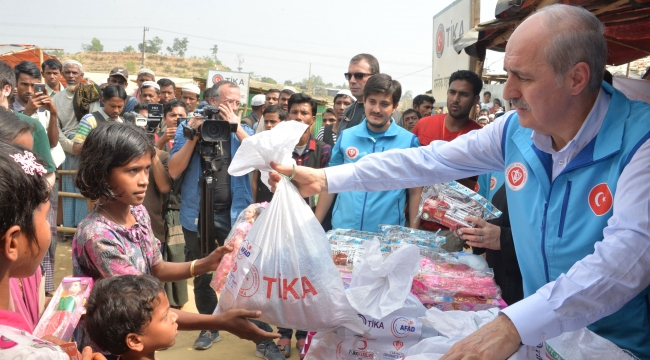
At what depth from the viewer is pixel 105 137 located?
224 centimetres

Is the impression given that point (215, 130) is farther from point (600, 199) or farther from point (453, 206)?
point (600, 199)

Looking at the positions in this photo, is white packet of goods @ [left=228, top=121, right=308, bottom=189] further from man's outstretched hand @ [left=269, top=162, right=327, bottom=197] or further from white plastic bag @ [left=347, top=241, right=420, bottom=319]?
white plastic bag @ [left=347, top=241, right=420, bottom=319]

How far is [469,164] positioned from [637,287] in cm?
94

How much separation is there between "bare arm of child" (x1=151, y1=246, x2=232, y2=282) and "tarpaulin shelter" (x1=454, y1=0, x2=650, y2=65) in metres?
2.02

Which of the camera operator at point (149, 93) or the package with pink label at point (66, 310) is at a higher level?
the camera operator at point (149, 93)

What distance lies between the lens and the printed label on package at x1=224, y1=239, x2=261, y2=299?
7.16ft

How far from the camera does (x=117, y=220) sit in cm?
227

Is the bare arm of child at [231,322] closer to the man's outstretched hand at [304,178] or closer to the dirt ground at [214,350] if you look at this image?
the man's outstretched hand at [304,178]

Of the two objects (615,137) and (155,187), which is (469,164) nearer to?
(615,137)

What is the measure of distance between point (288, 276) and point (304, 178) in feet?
1.58

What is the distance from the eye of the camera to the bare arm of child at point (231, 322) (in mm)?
2129

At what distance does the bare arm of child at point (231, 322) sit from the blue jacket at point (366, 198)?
5.29ft

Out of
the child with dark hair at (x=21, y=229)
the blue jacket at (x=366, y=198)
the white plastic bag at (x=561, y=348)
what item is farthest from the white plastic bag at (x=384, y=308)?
the blue jacket at (x=366, y=198)

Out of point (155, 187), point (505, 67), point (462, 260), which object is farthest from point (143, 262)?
point (155, 187)
